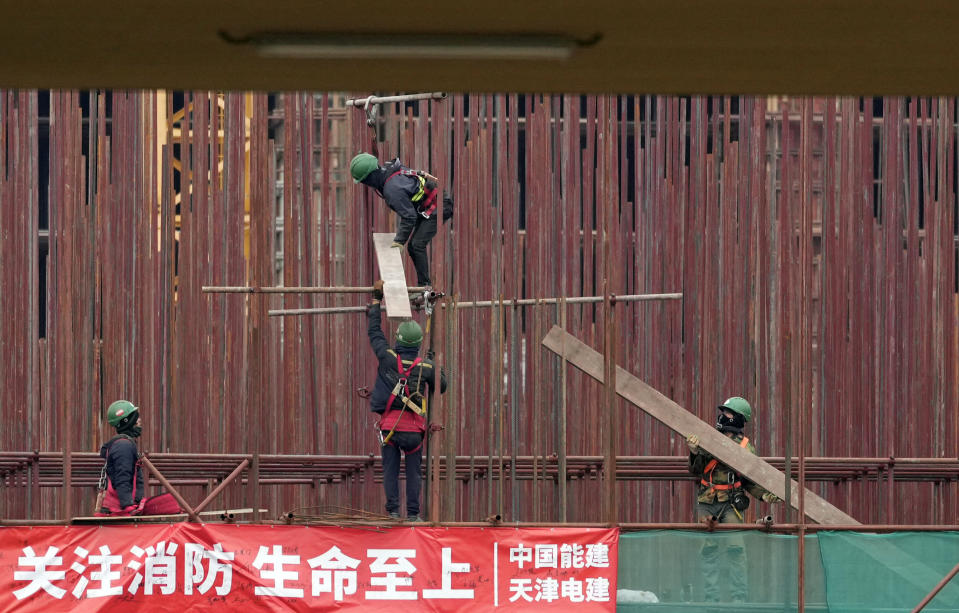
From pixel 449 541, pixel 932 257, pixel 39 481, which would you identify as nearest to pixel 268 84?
pixel 449 541

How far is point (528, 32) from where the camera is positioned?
448 centimetres

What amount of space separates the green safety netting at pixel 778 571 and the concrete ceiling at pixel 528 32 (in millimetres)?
7461

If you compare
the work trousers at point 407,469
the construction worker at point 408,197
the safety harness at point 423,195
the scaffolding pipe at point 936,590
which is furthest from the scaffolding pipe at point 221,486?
the scaffolding pipe at point 936,590

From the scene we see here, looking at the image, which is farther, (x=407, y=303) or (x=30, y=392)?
(x=30, y=392)

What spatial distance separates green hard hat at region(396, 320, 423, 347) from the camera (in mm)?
13125

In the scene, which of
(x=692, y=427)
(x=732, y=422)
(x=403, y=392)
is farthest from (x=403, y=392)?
(x=732, y=422)

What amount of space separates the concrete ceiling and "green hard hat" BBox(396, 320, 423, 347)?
8025 mm

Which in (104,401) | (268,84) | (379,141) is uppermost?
(379,141)

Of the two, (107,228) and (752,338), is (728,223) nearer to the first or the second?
(752,338)

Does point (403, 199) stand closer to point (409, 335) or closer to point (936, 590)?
point (409, 335)

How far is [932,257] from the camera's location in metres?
17.1

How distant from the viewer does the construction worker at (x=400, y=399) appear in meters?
13.0

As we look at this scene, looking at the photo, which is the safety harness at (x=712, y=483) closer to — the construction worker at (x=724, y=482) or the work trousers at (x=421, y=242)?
the construction worker at (x=724, y=482)

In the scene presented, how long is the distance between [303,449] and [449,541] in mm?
4371
